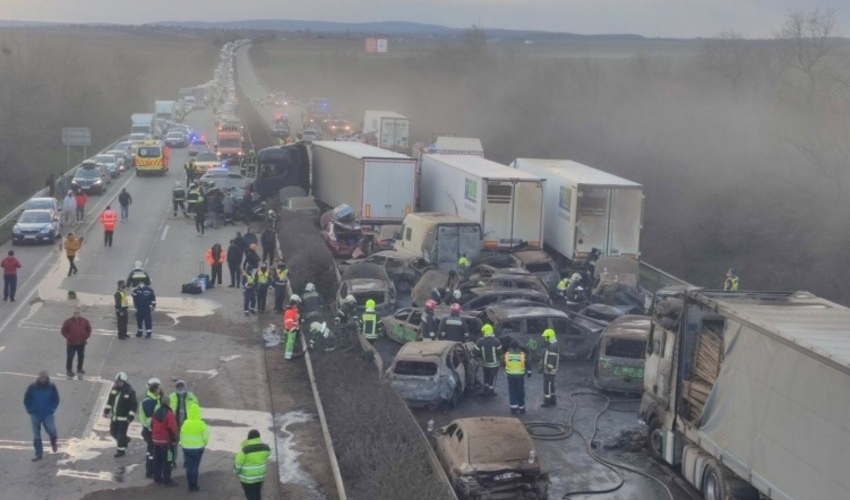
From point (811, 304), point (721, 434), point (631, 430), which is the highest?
point (811, 304)

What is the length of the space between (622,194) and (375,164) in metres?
8.72

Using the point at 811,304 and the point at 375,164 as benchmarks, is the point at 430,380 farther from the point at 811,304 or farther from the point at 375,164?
the point at 375,164

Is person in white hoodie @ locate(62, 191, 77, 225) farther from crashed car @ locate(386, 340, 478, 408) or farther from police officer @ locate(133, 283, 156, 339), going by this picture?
crashed car @ locate(386, 340, 478, 408)

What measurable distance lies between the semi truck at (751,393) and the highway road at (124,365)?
5.27 meters

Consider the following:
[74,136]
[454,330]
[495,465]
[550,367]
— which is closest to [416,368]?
[550,367]

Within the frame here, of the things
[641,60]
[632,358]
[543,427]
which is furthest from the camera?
[641,60]

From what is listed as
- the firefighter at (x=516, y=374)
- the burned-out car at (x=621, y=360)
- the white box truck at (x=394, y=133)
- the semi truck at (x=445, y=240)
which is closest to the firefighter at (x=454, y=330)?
the firefighter at (x=516, y=374)

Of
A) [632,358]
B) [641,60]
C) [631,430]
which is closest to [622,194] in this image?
[632,358]

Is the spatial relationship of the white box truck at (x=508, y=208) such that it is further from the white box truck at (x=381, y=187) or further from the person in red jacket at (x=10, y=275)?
the person in red jacket at (x=10, y=275)

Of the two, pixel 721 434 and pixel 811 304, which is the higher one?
pixel 811 304

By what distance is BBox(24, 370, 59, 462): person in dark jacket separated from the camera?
15.4 metres

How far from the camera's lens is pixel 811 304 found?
15016 millimetres

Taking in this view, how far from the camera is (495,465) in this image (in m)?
14.2

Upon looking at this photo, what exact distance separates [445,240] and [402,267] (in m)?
1.48
